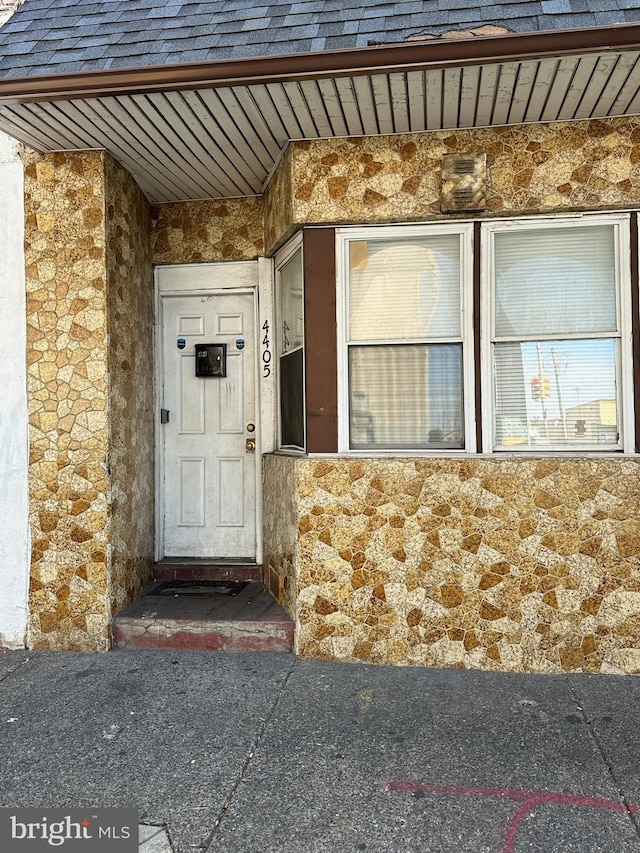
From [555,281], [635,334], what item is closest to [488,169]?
[555,281]

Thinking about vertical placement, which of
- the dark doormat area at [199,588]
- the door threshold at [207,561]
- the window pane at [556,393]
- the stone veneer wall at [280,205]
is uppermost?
the stone veneer wall at [280,205]

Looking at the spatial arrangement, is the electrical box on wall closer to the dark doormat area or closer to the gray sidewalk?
the dark doormat area

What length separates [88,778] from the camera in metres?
2.92

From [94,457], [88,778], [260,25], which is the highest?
[260,25]

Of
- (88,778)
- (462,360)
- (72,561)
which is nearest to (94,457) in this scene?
(72,561)

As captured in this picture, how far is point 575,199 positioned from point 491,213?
0.54m

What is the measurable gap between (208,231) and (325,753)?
4.16 metres

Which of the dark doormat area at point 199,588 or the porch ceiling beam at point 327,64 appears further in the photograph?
the dark doormat area at point 199,588

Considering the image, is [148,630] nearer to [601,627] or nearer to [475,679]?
[475,679]

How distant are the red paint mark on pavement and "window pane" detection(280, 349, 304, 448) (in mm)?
2378

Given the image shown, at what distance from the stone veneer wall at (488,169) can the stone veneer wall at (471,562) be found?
5.59ft

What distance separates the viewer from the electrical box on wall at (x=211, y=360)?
5.43m

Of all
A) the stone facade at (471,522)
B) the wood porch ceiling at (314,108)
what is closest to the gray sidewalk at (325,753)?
the stone facade at (471,522)

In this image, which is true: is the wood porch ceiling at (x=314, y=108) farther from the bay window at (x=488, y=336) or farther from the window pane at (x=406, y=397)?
the window pane at (x=406, y=397)
